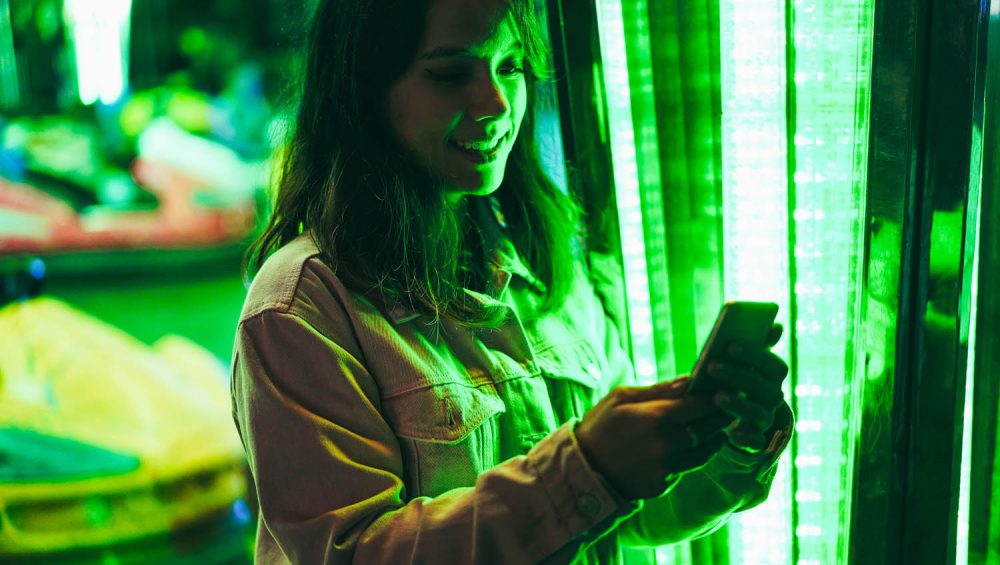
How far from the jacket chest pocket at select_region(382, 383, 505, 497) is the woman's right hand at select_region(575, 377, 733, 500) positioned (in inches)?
8.6

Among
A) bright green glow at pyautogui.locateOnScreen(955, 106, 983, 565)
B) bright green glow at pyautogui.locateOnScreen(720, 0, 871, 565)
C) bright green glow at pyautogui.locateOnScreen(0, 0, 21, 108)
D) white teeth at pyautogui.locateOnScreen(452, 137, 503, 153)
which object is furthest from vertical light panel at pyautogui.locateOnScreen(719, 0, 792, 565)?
bright green glow at pyautogui.locateOnScreen(0, 0, 21, 108)

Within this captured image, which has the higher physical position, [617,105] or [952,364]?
[617,105]

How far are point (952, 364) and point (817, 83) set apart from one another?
0.39 m

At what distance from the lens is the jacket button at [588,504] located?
87 cm

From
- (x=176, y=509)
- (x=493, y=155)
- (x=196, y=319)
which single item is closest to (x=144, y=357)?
(x=196, y=319)

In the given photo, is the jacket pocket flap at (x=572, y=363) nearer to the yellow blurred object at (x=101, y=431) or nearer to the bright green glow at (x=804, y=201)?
the bright green glow at (x=804, y=201)

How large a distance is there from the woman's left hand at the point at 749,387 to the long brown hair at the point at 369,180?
0.39m

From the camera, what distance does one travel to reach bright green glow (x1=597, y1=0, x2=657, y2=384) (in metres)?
1.21

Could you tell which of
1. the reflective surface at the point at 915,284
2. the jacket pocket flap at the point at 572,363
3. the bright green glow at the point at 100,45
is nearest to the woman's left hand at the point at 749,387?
the reflective surface at the point at 915,284

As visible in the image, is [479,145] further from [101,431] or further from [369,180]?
[101,431]

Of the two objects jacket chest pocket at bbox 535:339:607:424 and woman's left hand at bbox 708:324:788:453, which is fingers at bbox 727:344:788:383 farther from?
jacket chest pocket at bbox 535:339:607:424

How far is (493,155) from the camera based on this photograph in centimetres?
111

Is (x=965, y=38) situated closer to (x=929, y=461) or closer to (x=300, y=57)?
(x=929, y=461)

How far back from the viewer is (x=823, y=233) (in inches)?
44.3
